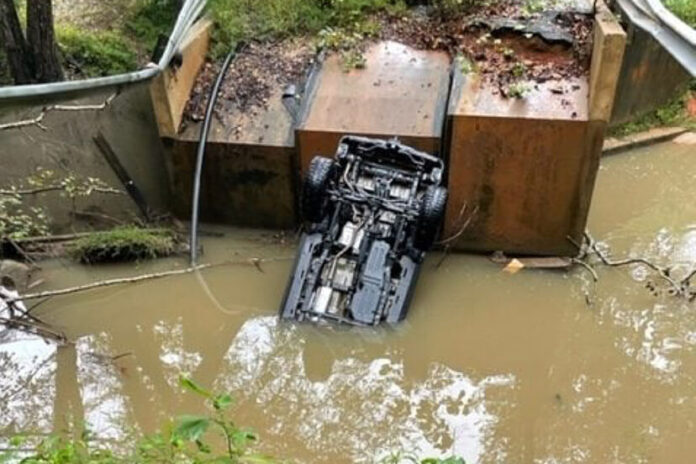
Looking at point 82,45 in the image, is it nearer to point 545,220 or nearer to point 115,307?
point 115,307

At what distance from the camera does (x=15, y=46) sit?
18.0 feet

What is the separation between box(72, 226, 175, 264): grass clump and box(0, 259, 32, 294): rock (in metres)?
0.32

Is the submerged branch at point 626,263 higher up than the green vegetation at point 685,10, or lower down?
lower down

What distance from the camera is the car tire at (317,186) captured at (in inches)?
178

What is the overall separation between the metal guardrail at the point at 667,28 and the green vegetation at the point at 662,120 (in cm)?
211

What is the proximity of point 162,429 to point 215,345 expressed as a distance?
0.75m

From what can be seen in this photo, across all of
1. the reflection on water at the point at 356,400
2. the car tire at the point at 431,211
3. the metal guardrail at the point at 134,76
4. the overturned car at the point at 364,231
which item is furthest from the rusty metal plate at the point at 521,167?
the metal guardrail at the point at 134,76

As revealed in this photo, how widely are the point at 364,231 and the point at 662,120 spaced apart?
373 cm

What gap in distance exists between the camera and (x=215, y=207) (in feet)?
17.3

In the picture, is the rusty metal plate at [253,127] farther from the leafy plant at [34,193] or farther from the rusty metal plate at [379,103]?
the leafy plant at [34,193]

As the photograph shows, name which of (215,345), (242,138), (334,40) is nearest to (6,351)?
(215,345)

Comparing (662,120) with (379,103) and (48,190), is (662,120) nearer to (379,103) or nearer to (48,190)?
(379,103)

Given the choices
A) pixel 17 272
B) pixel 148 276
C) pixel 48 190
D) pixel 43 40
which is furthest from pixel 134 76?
pixel 43 40

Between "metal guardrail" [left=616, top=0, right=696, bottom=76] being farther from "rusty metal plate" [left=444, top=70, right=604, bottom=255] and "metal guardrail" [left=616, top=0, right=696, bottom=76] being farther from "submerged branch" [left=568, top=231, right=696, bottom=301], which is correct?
"submerged branch" [left=568, top=231, right=696, bottom=301]
